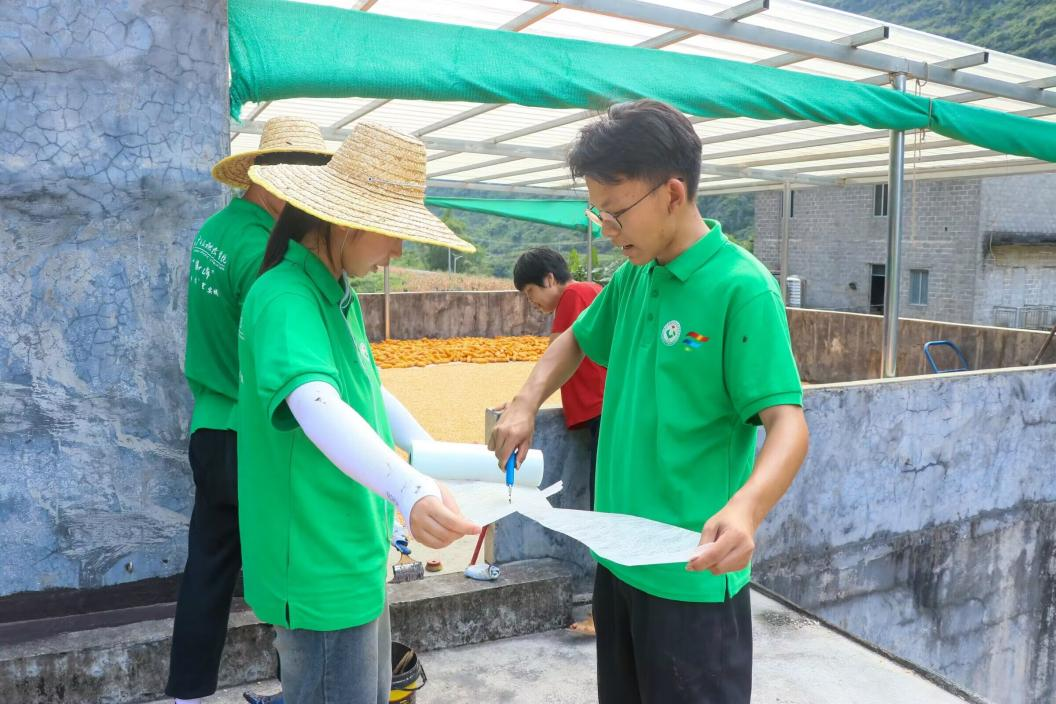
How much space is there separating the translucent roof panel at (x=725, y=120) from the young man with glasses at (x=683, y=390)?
198mm

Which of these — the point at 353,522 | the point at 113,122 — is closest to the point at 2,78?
the point at 113,122

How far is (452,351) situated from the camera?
12461 mm

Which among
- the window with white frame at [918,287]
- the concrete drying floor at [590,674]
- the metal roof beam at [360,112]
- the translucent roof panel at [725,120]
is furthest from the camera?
the window with white frame at [918,287]

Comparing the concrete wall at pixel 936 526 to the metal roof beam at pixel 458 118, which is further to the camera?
the metal roof beam at pixel 458 118

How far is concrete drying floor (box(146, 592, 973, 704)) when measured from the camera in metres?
3.02

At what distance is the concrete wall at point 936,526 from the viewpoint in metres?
4.48

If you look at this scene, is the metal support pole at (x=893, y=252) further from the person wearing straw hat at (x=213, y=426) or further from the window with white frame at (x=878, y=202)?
the window with white frame at (x=878, y=202)

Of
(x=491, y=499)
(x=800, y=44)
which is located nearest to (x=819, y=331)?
(x=800, y=44)

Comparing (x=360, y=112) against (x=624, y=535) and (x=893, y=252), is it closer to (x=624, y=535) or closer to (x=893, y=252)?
(x=893, y=252)

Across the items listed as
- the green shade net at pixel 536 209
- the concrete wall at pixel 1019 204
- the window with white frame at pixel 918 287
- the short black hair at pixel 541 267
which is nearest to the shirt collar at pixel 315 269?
the short black hair at pixel 541 267

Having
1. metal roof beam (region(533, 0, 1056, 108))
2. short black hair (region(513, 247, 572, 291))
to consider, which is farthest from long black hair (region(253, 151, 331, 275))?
metal roof beam (region(533, 0, 1056, 108))

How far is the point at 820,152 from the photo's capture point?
360 inches

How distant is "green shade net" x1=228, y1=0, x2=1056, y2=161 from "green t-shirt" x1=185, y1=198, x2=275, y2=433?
1.17 meters

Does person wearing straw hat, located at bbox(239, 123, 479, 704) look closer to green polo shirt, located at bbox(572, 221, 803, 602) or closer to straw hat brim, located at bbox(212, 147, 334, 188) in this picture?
green polo shirt, located at bbox(572, 221, 803, 602)
